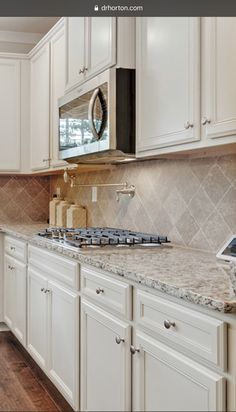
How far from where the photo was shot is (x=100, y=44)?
1.90 meters

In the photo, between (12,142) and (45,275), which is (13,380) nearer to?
(45,275)

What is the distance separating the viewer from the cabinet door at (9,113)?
301cm

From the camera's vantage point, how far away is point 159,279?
110 cm

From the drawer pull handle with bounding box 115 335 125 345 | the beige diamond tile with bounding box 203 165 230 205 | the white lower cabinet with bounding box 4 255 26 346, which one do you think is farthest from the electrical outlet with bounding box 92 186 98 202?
the drawer pull handle with bounding box 115 335 125 345

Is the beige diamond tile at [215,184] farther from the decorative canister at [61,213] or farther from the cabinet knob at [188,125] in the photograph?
the decorative canister at [61,213]

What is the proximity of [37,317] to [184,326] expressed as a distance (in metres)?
1.19

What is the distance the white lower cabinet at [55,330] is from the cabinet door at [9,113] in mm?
1009

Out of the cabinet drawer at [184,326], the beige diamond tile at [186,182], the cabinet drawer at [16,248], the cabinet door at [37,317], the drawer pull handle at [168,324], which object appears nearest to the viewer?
the cabinet drawer at [184,326]

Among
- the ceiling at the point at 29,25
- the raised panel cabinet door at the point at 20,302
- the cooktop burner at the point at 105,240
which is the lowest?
the raised panel cabinet door at the point at 20,302

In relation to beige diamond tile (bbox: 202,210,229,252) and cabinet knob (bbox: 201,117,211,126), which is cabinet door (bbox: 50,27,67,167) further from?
cabinet knob (bbox: 201,117,211,126)

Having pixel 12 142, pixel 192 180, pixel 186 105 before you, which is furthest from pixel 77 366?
pixel 12 142

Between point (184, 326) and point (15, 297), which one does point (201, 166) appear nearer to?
point (184, 326)

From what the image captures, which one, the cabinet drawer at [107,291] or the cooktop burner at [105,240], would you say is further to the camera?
the cooktop burner at [105,240]

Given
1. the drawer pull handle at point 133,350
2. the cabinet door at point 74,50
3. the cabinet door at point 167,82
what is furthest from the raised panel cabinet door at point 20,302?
the drawer pull handle at point 133,350
